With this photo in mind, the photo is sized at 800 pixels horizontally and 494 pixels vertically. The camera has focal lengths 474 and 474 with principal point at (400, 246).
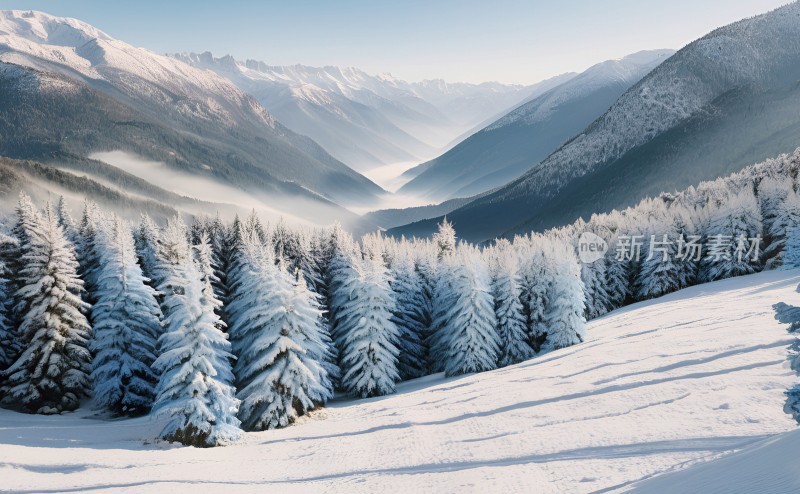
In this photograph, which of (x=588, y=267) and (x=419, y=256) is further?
(x=588, y=267)

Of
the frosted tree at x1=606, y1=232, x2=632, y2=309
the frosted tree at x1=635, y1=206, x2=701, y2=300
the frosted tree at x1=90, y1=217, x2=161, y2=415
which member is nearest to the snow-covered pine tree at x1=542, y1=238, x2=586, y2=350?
the frosted tree at x1=606, y1=232, x2=632, y2=309

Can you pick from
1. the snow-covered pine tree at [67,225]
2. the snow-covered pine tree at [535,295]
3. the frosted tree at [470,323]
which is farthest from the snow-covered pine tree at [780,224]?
the snow-covered pine tree at [67,225]

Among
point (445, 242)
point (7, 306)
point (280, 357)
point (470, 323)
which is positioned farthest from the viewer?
point (445, 242)

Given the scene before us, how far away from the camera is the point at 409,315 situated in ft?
159

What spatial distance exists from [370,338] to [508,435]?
19.2 meters

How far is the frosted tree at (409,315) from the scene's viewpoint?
46750 millimetres

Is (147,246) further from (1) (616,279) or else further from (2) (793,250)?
A: (2) (793,250)

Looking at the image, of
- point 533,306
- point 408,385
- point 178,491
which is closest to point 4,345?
point 178,491

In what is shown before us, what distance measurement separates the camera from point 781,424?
15359 mm

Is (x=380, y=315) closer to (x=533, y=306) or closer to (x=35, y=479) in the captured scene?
(x=533, y=306)

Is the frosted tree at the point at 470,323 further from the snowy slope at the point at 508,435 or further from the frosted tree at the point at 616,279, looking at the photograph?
the frosted tree at the point at 616,279

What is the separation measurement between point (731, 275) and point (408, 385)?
4679 cm

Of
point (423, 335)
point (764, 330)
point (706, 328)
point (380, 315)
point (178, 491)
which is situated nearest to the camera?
point (178, 491)

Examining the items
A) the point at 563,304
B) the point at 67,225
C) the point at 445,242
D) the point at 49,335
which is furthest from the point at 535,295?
the point at 67,225
